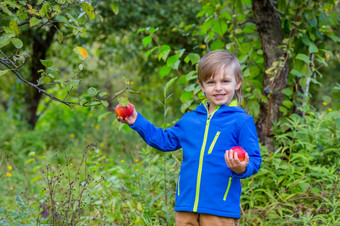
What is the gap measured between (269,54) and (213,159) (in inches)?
75.9

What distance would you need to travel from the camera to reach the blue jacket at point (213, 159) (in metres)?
2.10

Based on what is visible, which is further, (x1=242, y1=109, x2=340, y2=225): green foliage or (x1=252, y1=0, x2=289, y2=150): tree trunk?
(x1=252, y1=0, x2=289, y2=150): tree trunk

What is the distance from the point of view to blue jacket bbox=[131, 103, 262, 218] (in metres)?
2.10

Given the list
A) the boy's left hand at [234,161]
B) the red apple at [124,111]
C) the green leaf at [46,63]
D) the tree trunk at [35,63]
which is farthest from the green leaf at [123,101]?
the tree trunk at [35,63]

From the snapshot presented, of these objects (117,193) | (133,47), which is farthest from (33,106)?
(117,193)

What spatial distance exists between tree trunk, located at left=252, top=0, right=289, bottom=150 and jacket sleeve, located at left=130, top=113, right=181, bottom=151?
5.19 ft

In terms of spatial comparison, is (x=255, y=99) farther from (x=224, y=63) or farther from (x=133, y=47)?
(x=133, y=47)

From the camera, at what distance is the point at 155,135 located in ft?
7.47

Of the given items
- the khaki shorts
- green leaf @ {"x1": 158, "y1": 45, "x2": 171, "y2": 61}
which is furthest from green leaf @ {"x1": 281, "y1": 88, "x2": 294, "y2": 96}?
the khaki shorts

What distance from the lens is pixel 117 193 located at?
12.0ft

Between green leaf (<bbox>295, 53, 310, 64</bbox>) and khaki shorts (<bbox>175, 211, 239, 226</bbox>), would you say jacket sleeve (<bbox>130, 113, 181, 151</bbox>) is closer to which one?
khaki shorts (<bbox>175, 211, 239, 226</bbox>)

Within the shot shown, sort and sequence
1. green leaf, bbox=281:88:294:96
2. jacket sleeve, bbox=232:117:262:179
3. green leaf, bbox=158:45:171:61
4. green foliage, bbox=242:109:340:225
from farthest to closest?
1. green leaf, bbox=281:88:294:96
2. green leaf, bbox=158:45:171:61
3. green foliage, bbox=242:109:340:225
4. jacket sleeve, bbox=232:117:262:179

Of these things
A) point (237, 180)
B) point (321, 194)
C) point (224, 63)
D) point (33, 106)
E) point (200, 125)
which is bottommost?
point (33, 106)

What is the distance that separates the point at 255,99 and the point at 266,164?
604mm
